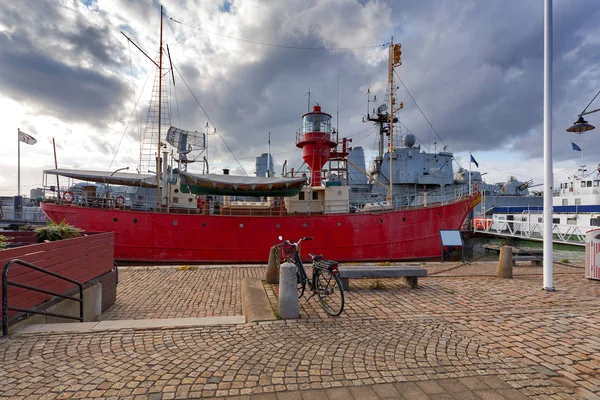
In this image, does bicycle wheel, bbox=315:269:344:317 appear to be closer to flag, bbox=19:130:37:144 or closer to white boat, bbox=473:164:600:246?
white boat, bbox=473:164:600:246

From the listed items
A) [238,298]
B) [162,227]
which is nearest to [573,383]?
[238,298]

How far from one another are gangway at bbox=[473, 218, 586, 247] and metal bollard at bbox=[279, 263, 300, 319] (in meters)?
18.1

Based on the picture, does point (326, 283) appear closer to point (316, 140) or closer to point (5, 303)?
point (5, 303)

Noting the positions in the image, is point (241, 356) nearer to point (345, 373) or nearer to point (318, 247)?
point (345, 373)

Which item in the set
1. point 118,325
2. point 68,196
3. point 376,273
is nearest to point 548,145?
point 376,273

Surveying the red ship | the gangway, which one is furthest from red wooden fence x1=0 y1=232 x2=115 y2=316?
the gangway

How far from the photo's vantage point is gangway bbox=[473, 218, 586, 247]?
20312 millimetres

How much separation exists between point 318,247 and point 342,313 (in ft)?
32.2

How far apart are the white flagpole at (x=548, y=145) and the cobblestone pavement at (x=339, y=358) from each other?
4.66ft

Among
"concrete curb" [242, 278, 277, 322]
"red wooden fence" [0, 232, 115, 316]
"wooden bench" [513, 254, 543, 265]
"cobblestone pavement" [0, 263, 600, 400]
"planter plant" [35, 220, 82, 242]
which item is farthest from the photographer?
"wooden bench" [513, 254, 543, 265]

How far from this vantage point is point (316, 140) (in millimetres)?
17891

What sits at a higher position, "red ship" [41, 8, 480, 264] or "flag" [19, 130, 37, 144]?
"flag" [19, 130, 37, 144]

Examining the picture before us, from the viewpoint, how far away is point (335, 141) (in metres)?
18.4

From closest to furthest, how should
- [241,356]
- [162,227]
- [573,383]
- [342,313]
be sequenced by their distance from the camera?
[573,383] < [241,356] < [342,313] < [162,227]
